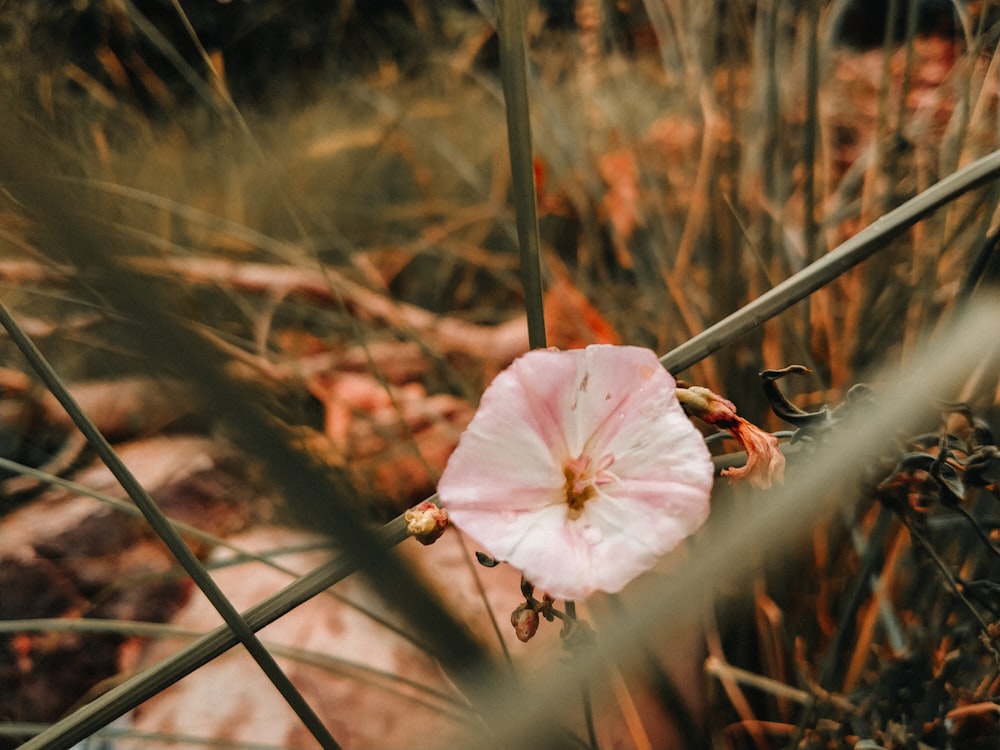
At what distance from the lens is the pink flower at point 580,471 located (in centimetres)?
19

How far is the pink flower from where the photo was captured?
7.5 inches

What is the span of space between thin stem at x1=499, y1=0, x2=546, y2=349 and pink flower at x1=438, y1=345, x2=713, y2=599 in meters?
0.03

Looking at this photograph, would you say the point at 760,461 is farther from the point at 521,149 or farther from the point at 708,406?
the point at 521,149

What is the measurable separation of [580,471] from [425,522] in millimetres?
55

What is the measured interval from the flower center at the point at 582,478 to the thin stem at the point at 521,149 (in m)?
0.04

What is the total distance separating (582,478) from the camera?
0.23 m

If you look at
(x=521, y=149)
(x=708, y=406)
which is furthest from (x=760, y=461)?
(x=521, y=149)

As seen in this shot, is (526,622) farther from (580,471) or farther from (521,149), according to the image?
(521,149)

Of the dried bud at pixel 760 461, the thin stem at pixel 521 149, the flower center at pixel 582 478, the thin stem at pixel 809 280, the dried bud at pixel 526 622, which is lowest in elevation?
the dried bud at pixel 526 622

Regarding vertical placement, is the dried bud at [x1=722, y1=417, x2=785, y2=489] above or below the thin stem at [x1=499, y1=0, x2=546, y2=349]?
below

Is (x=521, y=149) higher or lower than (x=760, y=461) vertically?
higher

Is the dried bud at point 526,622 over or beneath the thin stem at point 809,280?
beneath

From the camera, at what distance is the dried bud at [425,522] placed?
0.69 feet

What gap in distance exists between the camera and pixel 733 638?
0.53 meters
